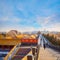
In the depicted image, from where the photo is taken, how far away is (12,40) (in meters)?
13.4

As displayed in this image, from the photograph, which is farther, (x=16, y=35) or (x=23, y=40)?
(x=16, y=35)

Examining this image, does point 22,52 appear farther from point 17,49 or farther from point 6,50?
point 6,50

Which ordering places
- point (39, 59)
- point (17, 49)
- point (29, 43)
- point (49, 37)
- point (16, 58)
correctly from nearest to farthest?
point (39, 59) < point (16, 58) < point (17, 49) < point (29, 43) < point (49, 37)

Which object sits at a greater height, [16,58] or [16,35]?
[16,35]

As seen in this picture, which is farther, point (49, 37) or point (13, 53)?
point (49, 37)

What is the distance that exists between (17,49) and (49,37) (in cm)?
685

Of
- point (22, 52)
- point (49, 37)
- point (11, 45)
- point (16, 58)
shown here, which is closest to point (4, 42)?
point (11, 45)

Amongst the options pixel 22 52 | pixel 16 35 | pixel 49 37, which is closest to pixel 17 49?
pixel 22 52

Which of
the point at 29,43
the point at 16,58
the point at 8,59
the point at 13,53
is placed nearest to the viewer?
the point at 8,59

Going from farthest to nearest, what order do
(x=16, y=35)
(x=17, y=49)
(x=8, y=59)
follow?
(x=16, y=35), (x=17, y=49), (x=8, y=59)

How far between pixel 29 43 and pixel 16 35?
2416mm

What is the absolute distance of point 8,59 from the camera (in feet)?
29.6

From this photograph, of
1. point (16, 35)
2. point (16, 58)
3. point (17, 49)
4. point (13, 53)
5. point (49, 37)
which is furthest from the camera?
point (49, 37)

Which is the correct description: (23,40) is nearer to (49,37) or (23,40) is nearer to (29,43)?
(29,43)
